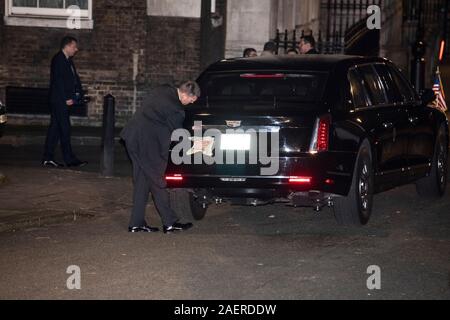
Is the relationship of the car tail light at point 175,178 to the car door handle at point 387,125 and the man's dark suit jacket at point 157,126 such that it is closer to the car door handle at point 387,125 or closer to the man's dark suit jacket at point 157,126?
the man's dark suit jacket at point 157,126

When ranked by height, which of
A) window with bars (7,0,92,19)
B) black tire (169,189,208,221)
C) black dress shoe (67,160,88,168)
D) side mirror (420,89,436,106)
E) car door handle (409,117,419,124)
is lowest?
black dress shoe (67,160,88,168)

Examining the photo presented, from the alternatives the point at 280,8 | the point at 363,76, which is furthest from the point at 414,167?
the point at 280,8

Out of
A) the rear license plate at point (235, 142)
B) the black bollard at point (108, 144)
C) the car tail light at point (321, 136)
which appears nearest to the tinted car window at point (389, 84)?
the car tail light at point (321, 136)

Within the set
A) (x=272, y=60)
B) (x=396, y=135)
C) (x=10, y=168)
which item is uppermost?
(x=272, y=60)

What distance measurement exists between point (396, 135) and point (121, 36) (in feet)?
33.4

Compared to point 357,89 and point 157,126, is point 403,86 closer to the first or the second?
point 357,89

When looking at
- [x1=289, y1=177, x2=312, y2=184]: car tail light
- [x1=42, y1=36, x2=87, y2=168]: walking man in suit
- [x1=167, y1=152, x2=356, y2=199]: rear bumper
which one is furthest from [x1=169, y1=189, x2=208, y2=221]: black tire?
[x1=42, y1=36, x2=87, y2=168]: walking man in suit

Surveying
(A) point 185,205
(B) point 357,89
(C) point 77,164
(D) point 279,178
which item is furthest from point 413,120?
(C) point 77,164

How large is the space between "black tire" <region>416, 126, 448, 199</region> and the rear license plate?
→ 3439mm

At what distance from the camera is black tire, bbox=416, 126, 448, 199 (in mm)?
13055

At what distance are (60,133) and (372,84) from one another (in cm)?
532

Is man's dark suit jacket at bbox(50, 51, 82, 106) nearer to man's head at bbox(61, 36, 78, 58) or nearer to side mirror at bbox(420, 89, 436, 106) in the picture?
man's head at bbox(61, 36, 78, 58)

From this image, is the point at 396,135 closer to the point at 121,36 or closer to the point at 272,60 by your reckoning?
the point at 272,60

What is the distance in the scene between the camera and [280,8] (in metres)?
25.5
